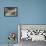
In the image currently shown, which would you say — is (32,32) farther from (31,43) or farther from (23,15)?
(23,15)

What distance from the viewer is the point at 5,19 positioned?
4.75 m

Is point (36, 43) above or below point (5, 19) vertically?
below

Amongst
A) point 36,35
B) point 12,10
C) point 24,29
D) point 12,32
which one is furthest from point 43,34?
point 12,10

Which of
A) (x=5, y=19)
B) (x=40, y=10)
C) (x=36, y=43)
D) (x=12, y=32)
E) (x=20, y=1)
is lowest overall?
(x=36, y=43)

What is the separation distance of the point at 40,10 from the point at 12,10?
3.22 ft

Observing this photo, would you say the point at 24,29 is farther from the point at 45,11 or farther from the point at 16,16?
the point at 45,11

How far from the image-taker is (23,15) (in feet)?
15.7

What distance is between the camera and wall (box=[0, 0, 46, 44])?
4.74m

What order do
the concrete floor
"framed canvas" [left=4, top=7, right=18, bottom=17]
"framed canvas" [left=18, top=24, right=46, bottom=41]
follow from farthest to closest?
"framed canvas" [left=4, top=7, right=18, bottom=17] < "framed canvas" [left=18, top=24, right=46, bottom=41] < the concrete floor

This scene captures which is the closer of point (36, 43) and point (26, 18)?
point (36, 43)

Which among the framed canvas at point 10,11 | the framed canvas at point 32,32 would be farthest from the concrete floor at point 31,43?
the framed canvas at point 10,11

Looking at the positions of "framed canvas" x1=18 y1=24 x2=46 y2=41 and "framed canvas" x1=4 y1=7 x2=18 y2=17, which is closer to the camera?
"framed canvas" x1=18 y1=24 x2=46 y2=41

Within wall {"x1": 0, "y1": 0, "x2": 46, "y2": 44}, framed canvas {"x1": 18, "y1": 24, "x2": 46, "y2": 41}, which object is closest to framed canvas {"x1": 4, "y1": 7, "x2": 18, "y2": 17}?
wall {"x1": 0, "y1": 0, "x2": 46, "y2": 44}

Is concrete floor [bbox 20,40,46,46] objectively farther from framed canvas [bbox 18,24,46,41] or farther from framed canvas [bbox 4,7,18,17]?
framed canvas [bbox 4,7,18,17]
